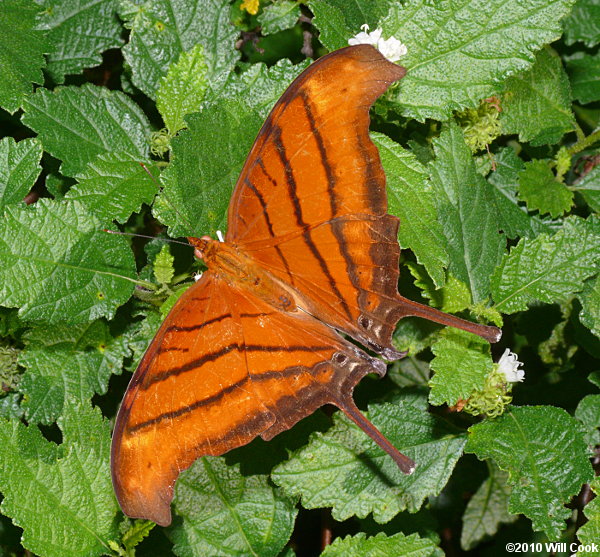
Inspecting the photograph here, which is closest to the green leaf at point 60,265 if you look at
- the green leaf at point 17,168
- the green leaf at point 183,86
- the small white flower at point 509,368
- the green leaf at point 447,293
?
Answer: the green leaf at point 17,168

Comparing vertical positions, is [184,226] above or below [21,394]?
above

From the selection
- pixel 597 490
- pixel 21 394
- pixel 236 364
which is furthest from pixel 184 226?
pixel 597 490

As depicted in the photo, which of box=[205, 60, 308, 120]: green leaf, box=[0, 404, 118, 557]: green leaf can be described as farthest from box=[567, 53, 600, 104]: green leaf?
box=[0, 404, 118, 557]: green leaf

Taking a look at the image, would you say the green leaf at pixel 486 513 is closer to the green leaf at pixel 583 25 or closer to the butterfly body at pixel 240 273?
the butterfly body at pixel 240 273

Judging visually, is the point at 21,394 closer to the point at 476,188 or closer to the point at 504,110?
the point at 476,188

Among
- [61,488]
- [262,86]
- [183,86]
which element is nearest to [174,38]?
[183,86]

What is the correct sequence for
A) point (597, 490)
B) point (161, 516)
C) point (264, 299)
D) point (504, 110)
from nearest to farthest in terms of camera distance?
point (161, 516), point (264, 299), point (597, 490), point (504, 110)
